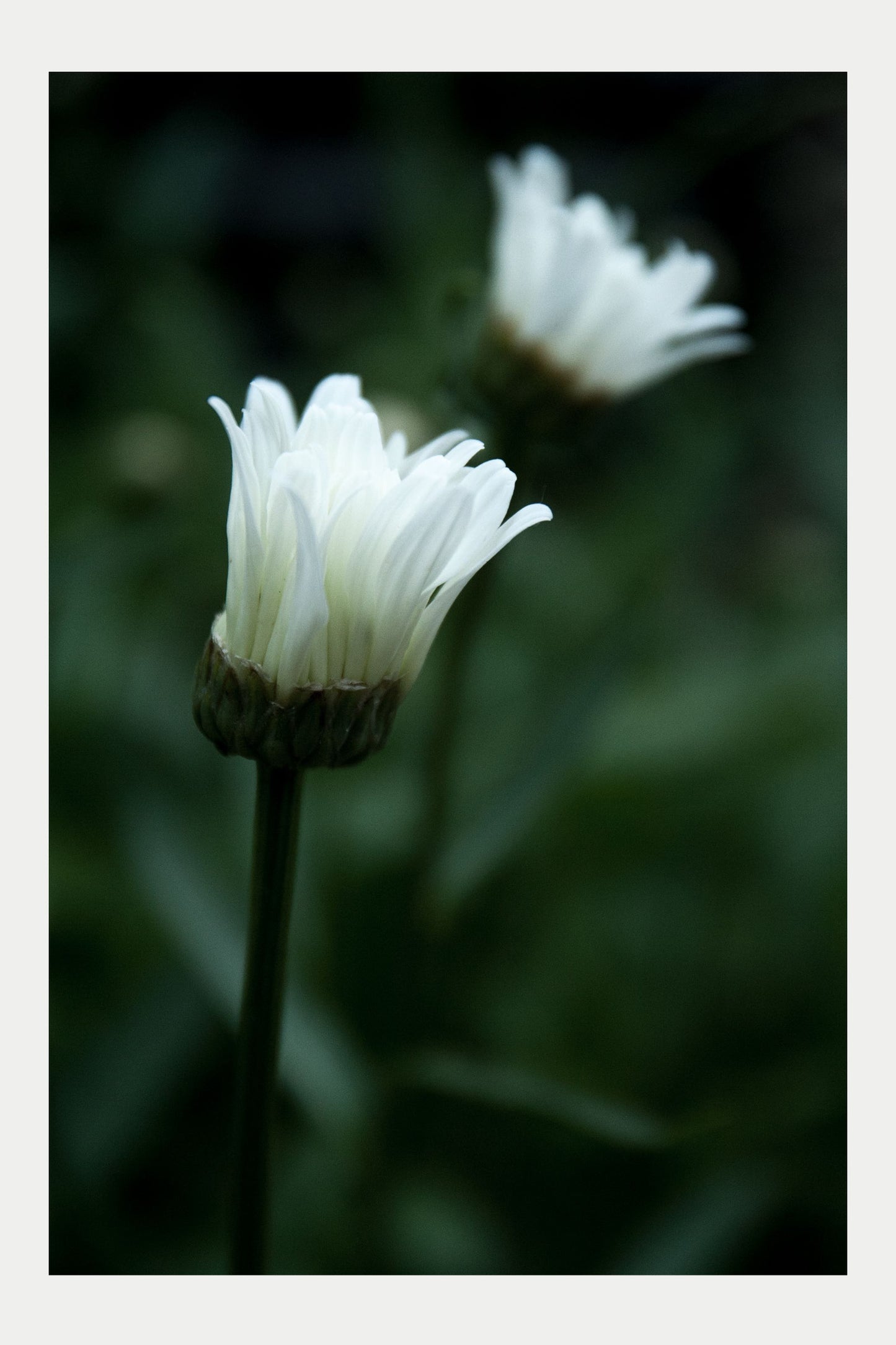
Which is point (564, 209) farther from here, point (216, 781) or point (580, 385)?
point (216, 781)

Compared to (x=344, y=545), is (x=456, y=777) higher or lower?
lower

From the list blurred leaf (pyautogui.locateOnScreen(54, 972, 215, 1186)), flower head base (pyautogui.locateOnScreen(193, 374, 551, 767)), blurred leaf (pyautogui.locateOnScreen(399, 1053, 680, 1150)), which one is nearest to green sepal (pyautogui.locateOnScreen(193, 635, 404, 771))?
flower head base (pyautogui.locateOnScreen(193, 374, 551, 767))

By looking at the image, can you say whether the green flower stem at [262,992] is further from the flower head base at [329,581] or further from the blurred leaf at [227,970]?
the blurred leaf at [227,970]

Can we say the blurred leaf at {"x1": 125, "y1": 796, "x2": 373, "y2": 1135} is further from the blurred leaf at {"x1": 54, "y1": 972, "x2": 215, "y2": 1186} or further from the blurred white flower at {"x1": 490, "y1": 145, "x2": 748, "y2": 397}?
the blurred white flower at {"x1": 490, "y1": 145, "x2": 748, "y2": 397}

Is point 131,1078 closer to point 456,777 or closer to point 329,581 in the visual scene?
point 456,777

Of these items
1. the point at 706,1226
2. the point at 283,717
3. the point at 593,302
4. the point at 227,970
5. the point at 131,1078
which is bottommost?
the point at 706,1226

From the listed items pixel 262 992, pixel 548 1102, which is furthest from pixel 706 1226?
pixel 262 992

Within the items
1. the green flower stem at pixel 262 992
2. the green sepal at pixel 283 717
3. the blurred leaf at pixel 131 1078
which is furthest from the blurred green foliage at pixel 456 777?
the green sepal at pixel 283 717
